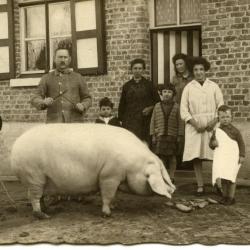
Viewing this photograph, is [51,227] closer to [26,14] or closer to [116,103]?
[116,103]

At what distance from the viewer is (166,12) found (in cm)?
1021

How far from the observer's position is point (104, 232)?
616cm

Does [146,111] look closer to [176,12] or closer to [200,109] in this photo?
[200,109]

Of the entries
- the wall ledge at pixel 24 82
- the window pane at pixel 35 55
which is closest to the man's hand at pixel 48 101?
the wall ledge at pixel 24 82

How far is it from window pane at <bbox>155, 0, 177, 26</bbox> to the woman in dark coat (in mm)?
1840

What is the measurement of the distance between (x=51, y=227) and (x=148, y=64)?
4.52 m

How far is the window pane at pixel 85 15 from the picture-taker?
34.6ft

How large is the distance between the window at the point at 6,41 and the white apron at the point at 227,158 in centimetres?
530

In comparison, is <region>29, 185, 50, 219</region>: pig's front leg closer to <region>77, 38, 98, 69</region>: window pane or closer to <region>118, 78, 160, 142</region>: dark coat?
<region>118, 78, 160, 142</region>: dark coat

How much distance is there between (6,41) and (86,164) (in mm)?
5385

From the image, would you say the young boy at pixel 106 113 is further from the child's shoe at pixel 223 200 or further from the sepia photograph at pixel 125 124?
the child's shoe at pixel 223 200

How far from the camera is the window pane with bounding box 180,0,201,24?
9.94 meters

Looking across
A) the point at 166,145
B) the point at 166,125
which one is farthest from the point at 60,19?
the point at 166,145

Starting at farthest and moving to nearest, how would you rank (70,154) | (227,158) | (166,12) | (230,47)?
(166,12) → (230,47) → (227,158) → (70,154)
